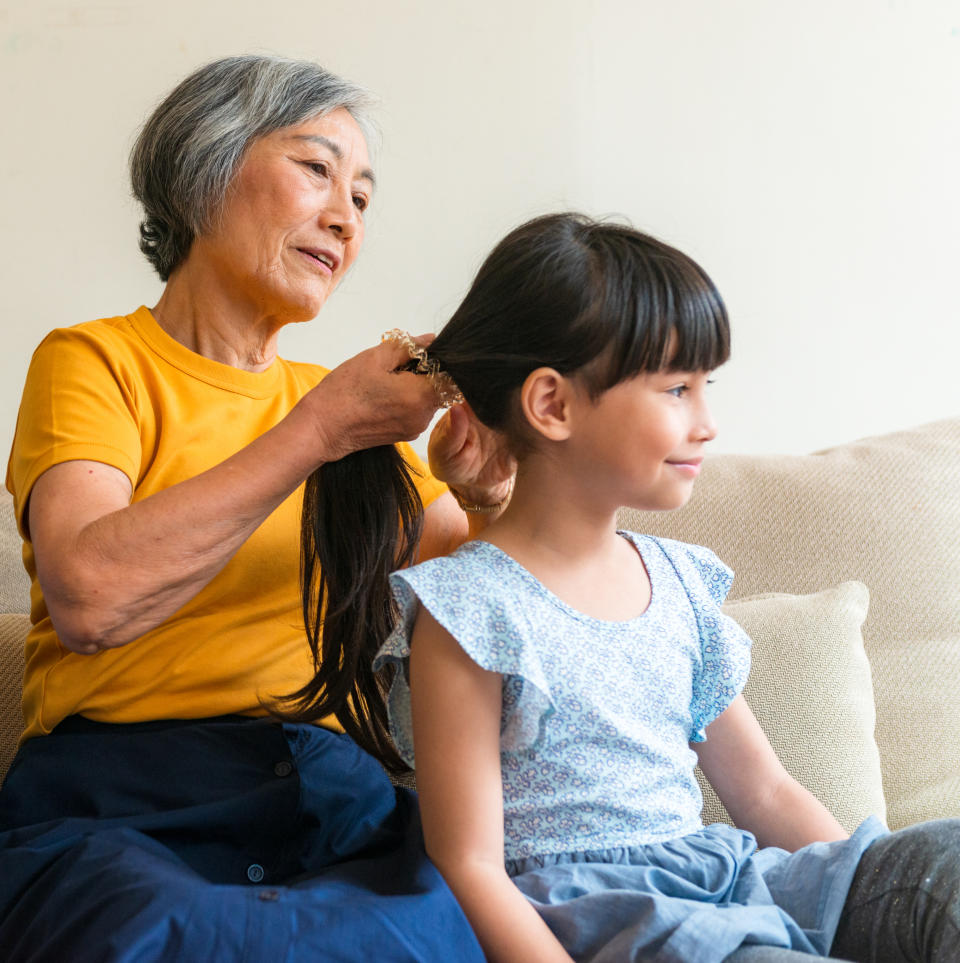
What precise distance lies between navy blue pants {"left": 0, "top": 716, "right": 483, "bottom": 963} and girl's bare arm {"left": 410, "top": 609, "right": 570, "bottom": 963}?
0.10 feet

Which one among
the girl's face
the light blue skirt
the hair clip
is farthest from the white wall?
the light blue skirt

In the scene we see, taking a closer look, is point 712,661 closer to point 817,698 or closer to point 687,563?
point 687,563

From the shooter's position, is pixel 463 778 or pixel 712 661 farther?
pixel 712 661

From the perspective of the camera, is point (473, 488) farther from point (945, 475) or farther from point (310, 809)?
point (945, 475)

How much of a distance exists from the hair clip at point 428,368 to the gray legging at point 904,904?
0.53 meters

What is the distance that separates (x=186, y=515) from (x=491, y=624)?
1.00 feet

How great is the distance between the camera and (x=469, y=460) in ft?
3.62

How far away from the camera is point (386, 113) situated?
202 centimetres

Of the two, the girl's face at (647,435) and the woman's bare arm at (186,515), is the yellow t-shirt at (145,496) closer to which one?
the woman's bare arm at (186,515)

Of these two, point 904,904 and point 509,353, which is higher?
point 509,353

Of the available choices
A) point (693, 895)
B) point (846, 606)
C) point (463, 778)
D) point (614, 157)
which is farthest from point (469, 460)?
point (614, 157)

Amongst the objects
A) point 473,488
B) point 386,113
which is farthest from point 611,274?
point 386,113

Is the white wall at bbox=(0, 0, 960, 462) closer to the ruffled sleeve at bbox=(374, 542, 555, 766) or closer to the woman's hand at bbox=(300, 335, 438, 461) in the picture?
the woman's hand at bbox=(300, 335, 438, 461)

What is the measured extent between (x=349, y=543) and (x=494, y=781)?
1.02 feet
